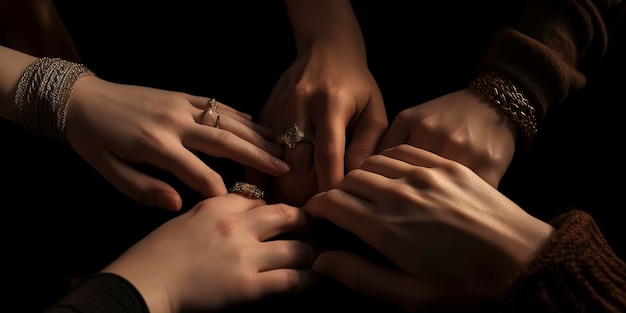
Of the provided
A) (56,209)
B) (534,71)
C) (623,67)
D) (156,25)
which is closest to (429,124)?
(534,71)

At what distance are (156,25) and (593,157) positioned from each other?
36.2 inches

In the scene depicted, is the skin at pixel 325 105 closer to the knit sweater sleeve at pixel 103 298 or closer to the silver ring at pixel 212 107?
the silver ring at pixel 212 107

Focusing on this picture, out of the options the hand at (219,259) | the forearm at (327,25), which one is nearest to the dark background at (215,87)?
the forearm at (327,25)

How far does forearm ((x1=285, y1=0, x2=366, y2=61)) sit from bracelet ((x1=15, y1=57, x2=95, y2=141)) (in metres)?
0.43

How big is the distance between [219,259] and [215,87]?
45 cm

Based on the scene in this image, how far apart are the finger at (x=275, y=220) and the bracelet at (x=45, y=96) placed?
1.24ft

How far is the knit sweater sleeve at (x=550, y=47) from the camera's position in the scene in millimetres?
929

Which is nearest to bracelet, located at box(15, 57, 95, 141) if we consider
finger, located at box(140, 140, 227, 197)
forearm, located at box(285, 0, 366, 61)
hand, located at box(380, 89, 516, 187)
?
Answer: finger, located at box(140, 140, 227, 197)

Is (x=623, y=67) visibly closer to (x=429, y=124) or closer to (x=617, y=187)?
(x=617, y=187)

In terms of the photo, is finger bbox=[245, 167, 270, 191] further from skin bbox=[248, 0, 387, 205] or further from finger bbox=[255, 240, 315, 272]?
finger bbox=[255, 240, 315, 272]

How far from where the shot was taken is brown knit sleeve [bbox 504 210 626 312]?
2.13ft

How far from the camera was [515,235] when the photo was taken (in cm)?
72

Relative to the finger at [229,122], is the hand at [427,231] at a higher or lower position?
lower

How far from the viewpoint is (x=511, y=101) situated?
931 millimetres
